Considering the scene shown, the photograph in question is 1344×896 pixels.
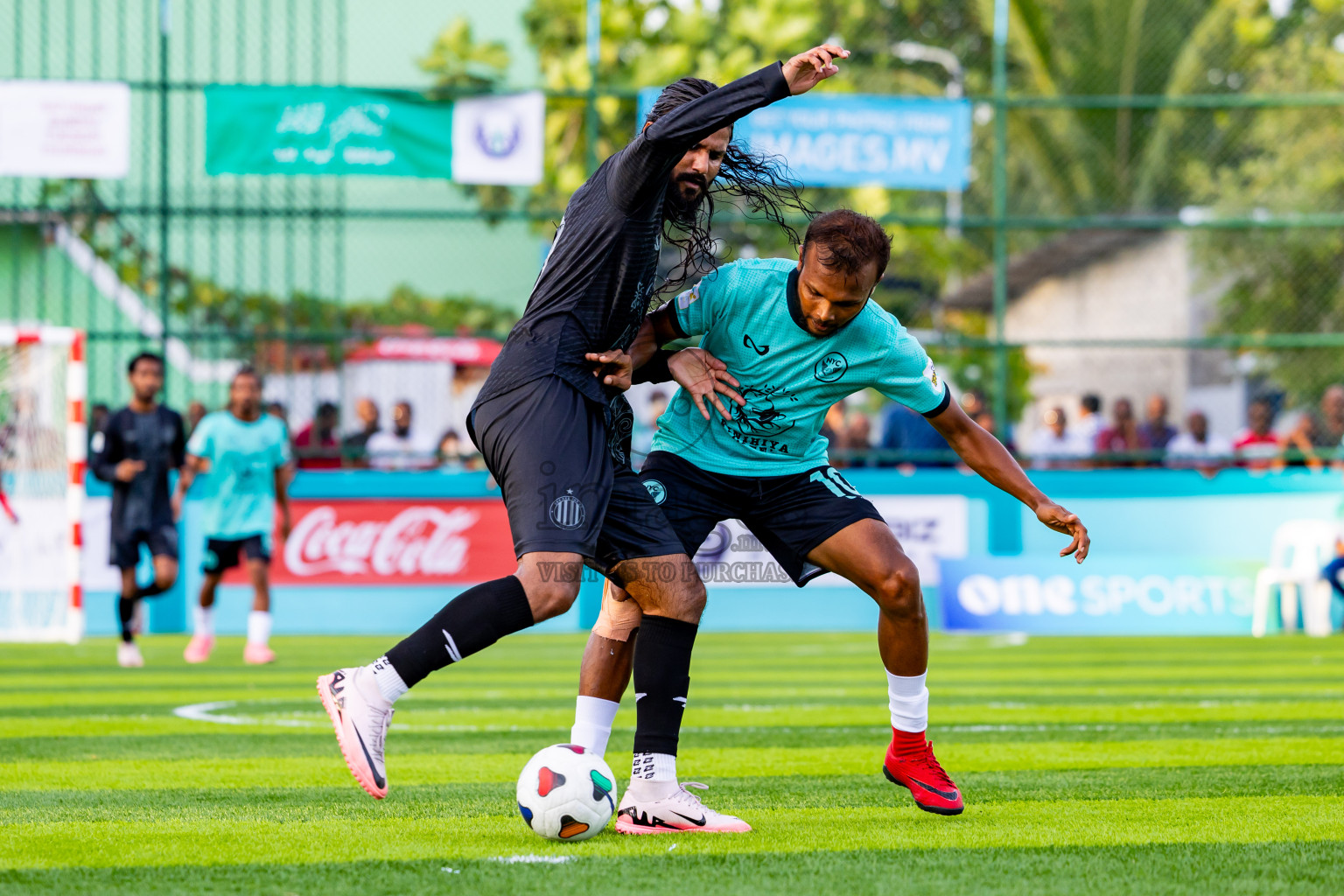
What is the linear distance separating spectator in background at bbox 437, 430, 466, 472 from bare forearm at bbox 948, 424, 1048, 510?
10318 mm

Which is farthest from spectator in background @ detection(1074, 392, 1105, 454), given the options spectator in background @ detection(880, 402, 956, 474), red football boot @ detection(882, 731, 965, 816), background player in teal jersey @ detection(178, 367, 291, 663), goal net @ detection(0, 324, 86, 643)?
red football boot @ detection(882, 731, 965, 816)

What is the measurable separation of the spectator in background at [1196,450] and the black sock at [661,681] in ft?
38.3

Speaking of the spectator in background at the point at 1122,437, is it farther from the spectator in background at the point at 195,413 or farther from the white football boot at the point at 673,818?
the white football boot at the point at 673,818

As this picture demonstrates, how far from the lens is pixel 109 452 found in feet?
38.5

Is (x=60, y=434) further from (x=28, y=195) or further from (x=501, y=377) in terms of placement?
(x=501, y=377)

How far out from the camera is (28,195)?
15.0 m

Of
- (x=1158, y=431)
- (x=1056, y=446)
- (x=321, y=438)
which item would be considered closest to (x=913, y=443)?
(x=1056, y=446)

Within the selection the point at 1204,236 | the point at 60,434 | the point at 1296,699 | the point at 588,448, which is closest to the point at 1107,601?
the point at 1296,699

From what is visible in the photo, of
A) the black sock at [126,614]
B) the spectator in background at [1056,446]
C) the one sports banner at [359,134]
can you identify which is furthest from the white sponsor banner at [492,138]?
the spectator in background at [1056,446]

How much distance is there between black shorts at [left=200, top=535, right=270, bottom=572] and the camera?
1167 centimetres

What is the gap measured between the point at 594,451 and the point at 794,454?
0.92 m

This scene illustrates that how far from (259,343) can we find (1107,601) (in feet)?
27.0

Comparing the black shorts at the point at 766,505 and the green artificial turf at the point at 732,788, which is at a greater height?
the black shorts at the point at 766,505

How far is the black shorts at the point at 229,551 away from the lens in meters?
11.7
